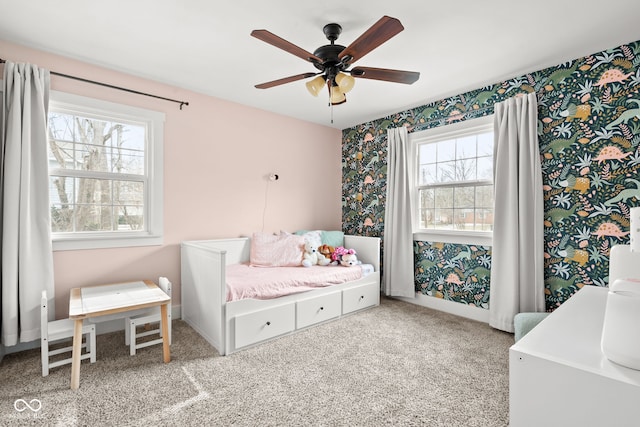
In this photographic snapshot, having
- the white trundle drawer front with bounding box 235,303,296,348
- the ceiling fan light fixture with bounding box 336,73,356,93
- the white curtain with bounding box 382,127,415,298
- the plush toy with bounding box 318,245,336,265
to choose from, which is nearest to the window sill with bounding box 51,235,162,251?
the white trundle drawer front with bounding box 235,303,296,348

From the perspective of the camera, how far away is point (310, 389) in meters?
1.85

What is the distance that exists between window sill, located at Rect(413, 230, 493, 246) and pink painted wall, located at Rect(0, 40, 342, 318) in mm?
1416

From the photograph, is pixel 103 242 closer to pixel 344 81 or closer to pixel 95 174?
pixel 95 174

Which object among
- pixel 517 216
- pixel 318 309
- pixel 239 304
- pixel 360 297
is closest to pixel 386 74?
pixel 517 216

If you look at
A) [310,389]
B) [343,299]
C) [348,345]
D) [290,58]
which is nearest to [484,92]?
[290,58]

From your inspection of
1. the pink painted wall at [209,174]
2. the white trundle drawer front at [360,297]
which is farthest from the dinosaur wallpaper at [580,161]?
the pink painted wall at [209,174]

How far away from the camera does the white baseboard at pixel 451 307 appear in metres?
3.01

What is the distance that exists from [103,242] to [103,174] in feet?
1.97

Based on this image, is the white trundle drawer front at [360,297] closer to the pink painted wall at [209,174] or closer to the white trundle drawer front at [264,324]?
the white trundle drawer front at [264,324]

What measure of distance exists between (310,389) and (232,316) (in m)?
0.81

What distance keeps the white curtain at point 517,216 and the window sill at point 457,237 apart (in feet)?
0.63

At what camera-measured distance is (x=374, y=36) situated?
1.62 m

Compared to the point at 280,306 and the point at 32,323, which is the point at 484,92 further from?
the point at 32,323

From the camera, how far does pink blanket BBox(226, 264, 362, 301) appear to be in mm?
2443
